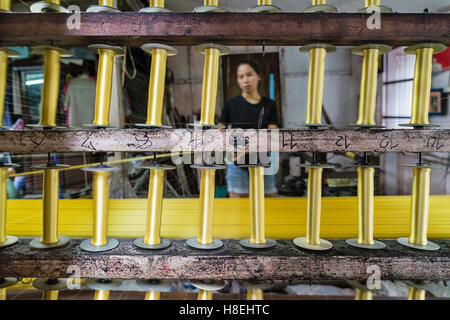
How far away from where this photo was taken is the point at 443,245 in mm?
762

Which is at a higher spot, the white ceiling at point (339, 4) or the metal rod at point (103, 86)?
the white ceiling at point (339, 4)

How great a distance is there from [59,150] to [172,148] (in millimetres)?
273

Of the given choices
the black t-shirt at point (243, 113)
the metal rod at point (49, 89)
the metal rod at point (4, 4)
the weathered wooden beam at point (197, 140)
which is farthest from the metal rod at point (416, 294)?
the black t-shirt at point (243, 113)

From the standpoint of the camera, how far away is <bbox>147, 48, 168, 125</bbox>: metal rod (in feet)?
2.32

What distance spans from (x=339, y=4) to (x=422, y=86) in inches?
15.3

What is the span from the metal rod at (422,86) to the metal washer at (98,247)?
0.85 meters

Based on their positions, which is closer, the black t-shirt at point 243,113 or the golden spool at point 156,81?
the golden spool at point 156,81

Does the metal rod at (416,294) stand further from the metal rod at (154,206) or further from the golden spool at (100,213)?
the golden spool at (100,213)

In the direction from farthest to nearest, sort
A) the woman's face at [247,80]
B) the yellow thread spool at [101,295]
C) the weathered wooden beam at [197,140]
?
the woman's face at [247,80] < the yellow thread spool at [101,295] < the weathered wooden beam at [197,140]

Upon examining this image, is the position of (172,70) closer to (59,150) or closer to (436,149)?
(59,150)

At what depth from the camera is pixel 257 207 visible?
73 cm

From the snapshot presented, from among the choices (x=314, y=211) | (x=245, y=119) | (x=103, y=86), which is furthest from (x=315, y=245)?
(x=245, y=119)

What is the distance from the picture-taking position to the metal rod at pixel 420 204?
0.72m

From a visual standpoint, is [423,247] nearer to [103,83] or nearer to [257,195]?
[257,195]
